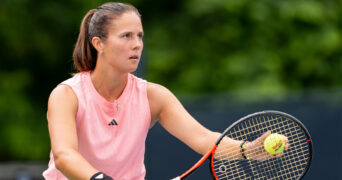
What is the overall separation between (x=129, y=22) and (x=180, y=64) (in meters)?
5.23

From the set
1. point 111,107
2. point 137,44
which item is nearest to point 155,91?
point 111,107

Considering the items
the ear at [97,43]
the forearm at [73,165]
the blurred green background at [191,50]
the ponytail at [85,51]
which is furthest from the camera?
the blurred green background at [191,50]

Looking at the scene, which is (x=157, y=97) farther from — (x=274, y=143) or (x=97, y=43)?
(x=274, y=143)

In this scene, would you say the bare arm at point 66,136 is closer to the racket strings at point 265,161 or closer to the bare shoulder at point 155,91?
the bare shoulder at point 155,91

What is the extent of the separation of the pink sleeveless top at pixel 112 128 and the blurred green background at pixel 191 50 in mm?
3690

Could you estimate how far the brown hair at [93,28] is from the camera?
2928 mm

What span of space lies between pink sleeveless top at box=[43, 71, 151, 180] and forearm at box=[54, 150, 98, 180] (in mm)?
316

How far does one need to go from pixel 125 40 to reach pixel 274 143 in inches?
32.8

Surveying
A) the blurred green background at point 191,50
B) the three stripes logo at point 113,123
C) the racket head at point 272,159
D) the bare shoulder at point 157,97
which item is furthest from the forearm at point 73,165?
the blurred green background at point 191,50

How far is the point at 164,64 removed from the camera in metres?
8.00

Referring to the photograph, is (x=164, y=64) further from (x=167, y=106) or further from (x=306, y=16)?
(x=167, y=106)

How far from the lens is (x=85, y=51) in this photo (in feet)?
10.2

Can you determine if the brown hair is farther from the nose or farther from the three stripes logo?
the three stripes logo

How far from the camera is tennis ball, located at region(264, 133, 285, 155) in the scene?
2.95m
